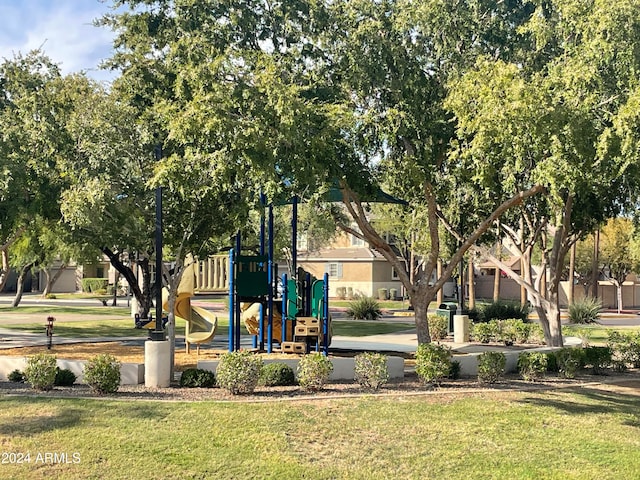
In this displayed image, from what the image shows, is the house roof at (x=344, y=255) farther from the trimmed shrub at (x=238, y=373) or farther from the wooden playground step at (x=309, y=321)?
the trimmed shrub at (x=238, y=373)

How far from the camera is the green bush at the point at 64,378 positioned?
11.3 meters

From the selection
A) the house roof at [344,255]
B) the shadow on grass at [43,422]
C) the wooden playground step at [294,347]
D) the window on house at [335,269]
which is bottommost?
the shadow on grass at [43,422]

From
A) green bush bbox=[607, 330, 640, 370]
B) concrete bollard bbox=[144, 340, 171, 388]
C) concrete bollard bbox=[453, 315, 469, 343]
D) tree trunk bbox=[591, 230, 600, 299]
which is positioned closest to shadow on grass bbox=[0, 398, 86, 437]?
concrete bollard bbox=[144, 340, 171, 388]

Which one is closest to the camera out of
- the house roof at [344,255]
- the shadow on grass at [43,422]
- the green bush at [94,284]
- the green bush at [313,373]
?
the shadow on grass at [43,422]

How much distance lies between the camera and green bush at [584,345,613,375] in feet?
46.5

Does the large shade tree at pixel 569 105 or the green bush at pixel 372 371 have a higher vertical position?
the large shade tree at pixel 569 105

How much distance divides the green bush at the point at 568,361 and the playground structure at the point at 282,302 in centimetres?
499

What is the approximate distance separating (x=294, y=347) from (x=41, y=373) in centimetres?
583

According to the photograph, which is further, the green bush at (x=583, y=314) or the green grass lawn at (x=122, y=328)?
the green bush at (x=583, y=314)

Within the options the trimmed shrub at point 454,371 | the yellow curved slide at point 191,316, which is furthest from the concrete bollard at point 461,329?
the yellow curved slide at point 191,316

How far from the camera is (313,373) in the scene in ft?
36.2

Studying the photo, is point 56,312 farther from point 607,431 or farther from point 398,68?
point 607,431

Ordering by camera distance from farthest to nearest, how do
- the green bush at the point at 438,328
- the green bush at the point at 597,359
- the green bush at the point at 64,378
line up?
1. the green bush at the point at 438,328
2. the green bush at the point at 597,359
3. the green bush at the point at 64,378

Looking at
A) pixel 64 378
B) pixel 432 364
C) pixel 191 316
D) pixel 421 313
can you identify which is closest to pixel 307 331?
pixel 421 313
